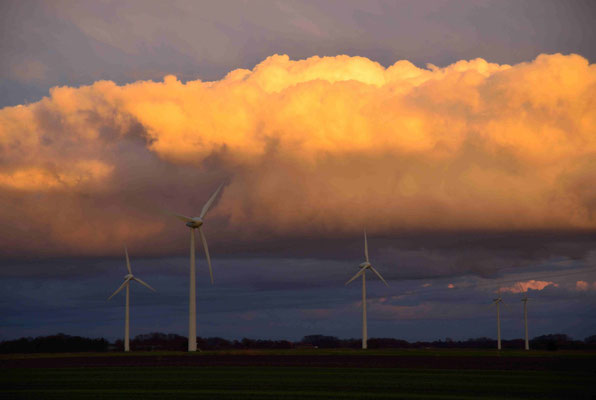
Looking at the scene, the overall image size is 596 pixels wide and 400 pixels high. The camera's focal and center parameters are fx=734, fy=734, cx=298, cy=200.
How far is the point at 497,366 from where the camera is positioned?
3920 inches

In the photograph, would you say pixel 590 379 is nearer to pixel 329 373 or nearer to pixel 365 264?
pixel 329 373

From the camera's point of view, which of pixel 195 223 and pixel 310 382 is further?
pixel 195 223

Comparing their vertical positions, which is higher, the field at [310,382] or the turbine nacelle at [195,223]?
the turbine nacelle at [195,223]

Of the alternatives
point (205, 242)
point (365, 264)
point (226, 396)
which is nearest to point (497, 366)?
point (226, 396)

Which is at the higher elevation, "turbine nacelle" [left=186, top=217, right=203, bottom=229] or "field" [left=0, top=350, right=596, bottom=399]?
"turbine nacelle" [left=186, top=217, right=203, bottom=229]

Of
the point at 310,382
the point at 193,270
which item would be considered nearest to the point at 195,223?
the point at 193,270

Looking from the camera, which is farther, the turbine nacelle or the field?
the turbine nacelle

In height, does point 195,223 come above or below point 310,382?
above

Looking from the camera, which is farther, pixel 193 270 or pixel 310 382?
pixel 193 270

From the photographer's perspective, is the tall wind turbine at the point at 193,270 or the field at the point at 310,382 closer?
the field at the point at 310,382

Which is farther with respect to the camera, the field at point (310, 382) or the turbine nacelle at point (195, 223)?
the turbine nacelle at point (195, 223)

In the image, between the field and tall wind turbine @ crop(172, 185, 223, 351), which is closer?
the field

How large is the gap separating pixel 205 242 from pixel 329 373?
67144mm

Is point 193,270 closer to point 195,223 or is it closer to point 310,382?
point 195,223
